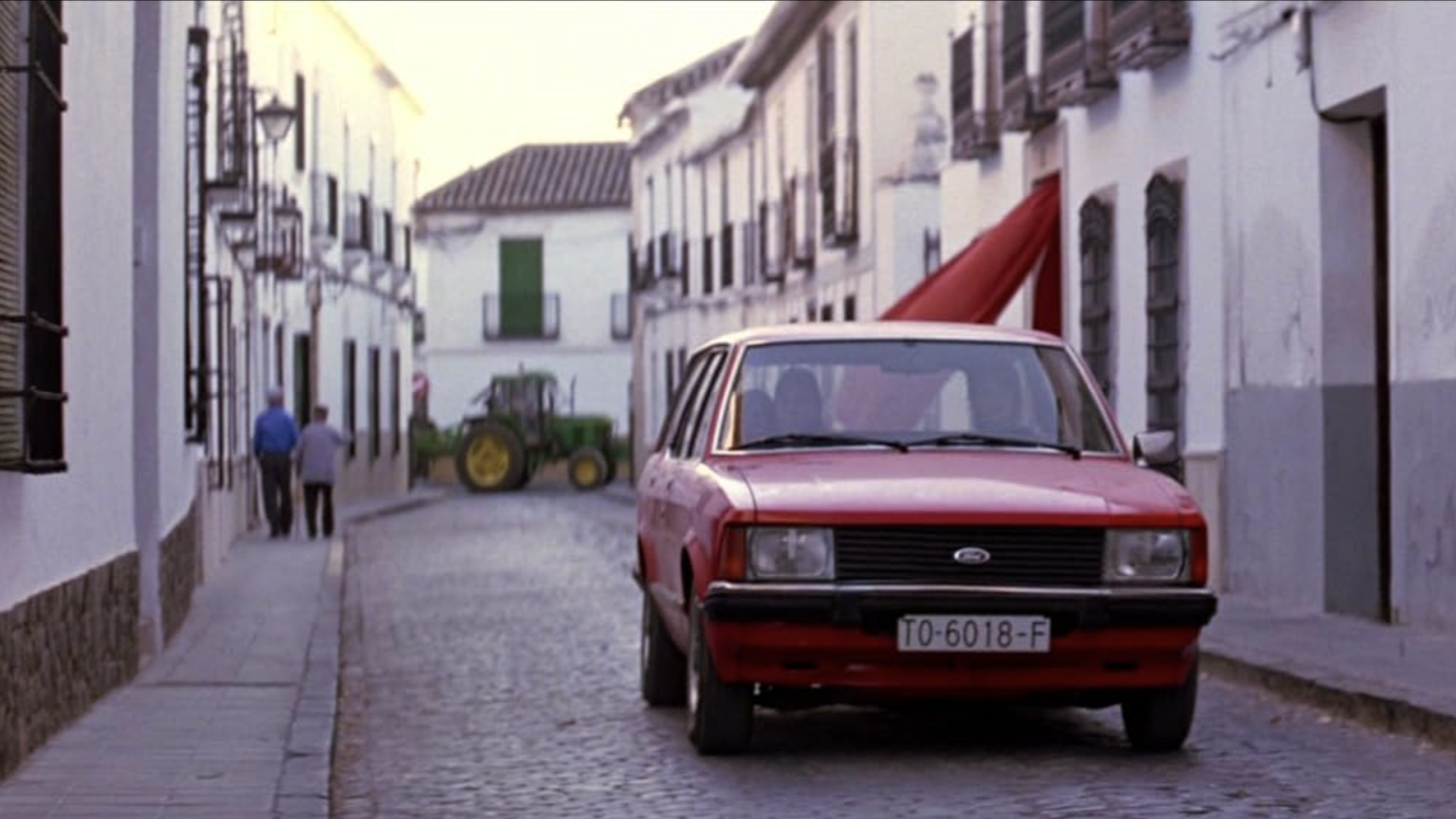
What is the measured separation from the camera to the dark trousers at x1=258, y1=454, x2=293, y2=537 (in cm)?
3042

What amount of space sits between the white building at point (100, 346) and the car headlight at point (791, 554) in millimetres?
2370

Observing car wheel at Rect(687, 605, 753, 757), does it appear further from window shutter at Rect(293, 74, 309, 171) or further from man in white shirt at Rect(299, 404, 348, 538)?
window shutter at Rect(293, 74, 309, 171)

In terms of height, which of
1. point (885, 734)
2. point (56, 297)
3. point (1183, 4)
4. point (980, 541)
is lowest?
point (885, 734)

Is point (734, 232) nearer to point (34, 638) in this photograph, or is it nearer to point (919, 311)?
point (919, 311)

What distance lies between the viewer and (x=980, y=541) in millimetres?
9688

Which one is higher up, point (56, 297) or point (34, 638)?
point (56, 297)

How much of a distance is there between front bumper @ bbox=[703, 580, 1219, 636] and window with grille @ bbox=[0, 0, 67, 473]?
2.32m

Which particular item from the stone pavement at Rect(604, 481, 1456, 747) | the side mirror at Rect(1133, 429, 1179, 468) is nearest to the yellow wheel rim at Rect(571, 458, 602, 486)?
the stone pavement at Rect(604, 481, 1456, 747)

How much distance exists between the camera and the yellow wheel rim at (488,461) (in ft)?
170

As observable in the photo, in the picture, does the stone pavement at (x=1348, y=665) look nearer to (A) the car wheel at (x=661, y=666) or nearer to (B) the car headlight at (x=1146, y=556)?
(B) the car headlight at (x=1146, y=556)

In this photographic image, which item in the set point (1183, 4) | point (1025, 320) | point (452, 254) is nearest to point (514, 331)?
point (452, 254)

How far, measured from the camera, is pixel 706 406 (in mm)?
11469

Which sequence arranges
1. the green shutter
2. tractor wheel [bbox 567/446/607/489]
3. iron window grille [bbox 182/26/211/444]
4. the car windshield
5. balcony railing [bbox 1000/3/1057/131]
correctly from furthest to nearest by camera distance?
tractor wheel [bbox 567/446/607/489] → balcony railing [bbox 1000/3/1057/131] → iron window grille [bbox 182/26/211/444] → the car windshield → the green shutter

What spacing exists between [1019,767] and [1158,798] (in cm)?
90
